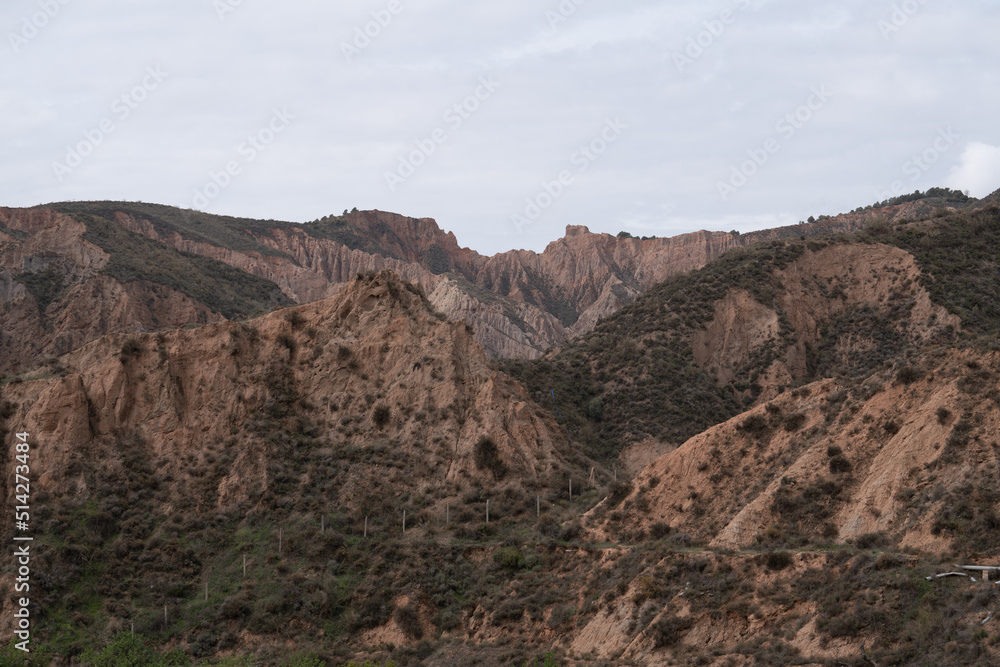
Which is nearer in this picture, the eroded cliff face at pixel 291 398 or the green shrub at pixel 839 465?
the green shrub at pixel 839 465

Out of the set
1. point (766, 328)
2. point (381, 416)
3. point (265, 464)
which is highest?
point (766, 328)

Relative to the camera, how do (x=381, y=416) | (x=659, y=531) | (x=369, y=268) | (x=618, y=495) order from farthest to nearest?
(x=369, y=268) → (x=381, y=416) → (x=618, y=495) → (x=659, y=531)

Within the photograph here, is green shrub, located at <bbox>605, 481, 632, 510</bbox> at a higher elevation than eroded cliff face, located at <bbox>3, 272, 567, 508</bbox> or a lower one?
lower

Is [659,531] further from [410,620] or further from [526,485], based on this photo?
[410,620]

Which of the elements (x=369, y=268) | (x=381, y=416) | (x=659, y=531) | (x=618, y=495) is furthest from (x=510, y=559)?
(x=369, y=268)

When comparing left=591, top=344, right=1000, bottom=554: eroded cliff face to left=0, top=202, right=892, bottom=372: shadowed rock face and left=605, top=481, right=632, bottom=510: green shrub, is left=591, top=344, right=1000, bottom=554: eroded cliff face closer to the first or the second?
left=605, top=481, right=632, bottom=510: green shrub

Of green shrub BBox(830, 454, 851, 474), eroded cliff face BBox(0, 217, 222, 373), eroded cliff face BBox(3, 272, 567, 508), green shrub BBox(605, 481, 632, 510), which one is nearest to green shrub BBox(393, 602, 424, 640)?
eroded cliff face BBox(3, 272, 567, 508)

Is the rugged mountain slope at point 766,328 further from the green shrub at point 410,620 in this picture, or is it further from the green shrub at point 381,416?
the green shrub at point 410,620

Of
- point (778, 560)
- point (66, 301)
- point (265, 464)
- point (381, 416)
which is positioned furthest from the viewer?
point (66, 301)

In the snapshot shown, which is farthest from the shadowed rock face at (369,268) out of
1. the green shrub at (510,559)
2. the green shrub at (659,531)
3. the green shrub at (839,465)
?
the green shrub at (839,465)

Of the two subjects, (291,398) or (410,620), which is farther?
(291,398)

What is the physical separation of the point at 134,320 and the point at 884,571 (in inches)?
2464

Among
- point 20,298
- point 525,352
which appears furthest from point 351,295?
point 525,352

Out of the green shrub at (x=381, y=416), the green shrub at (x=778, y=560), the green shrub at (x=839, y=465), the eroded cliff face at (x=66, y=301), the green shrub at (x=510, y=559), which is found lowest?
the green shrub at (x=510, y=559)
